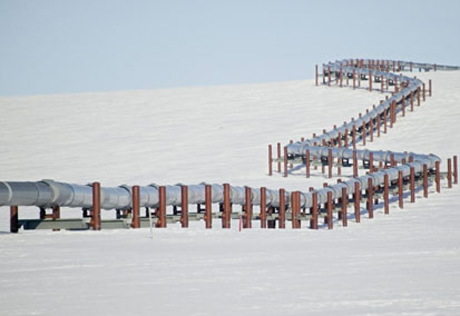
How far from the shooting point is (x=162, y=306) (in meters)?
9.31

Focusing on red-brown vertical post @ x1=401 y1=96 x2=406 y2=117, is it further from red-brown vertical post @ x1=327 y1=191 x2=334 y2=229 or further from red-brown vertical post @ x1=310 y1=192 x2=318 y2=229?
red-brown vertical post @ x1=310 y1=192 x2=318 y2=229

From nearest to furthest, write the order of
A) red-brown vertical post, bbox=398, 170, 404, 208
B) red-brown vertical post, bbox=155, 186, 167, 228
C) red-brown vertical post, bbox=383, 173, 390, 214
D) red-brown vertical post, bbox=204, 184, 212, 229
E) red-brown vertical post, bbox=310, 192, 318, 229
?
1. red-brown vertical post, bbox=155, 186, 167, 228
2. red-brown vertical post, bbox=204, 184, 212, 229
3. red-brown vertical post, bbox=310, 192, 318, 229
4. red-brown vertical post, bbox=383, 173, 390, 214
5. red-brown vertical post, bbox=398, 170, 404, 208

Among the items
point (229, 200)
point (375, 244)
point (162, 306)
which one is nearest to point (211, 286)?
point (162, 306)

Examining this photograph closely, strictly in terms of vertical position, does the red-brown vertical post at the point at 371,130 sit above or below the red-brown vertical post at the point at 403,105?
below

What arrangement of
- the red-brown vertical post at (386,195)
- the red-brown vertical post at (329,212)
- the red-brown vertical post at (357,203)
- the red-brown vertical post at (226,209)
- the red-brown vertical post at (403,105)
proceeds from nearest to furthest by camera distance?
the red-brown vertical post at (226,209) < the red-brown vertical post at (329,212) < the red-brown vertical post at (357,203) < the red-brown vertical post at (386,195) < the red-brown vertical post at (403,105)

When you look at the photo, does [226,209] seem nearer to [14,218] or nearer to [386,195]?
[14,218]

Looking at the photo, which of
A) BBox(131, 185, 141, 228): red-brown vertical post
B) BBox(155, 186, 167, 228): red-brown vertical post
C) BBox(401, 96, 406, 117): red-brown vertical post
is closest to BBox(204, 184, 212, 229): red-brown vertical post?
BBox(155, 186, 167, 228): red-brown vertical post

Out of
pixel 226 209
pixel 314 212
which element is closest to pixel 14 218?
pixel 226 209

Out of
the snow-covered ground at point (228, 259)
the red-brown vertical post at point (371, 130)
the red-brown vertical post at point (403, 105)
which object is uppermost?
the red-brown vertical post at point (403, 105)

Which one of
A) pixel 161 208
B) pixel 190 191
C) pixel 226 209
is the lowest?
pixel 226 209

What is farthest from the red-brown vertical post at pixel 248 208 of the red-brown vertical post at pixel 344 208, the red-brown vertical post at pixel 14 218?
the red-brown vertical post at pixel 14 218

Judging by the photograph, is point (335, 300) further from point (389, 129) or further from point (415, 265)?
point (389, 129)

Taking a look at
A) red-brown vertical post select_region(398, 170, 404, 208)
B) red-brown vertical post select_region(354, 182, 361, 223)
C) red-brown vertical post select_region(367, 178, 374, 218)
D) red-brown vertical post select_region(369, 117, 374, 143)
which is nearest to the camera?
red-brown vertical post select_region(354, 182, 361, 223)

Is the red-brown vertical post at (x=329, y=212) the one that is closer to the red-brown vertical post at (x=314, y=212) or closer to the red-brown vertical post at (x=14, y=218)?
the red-brown vertical post at (x=314, y=212)
